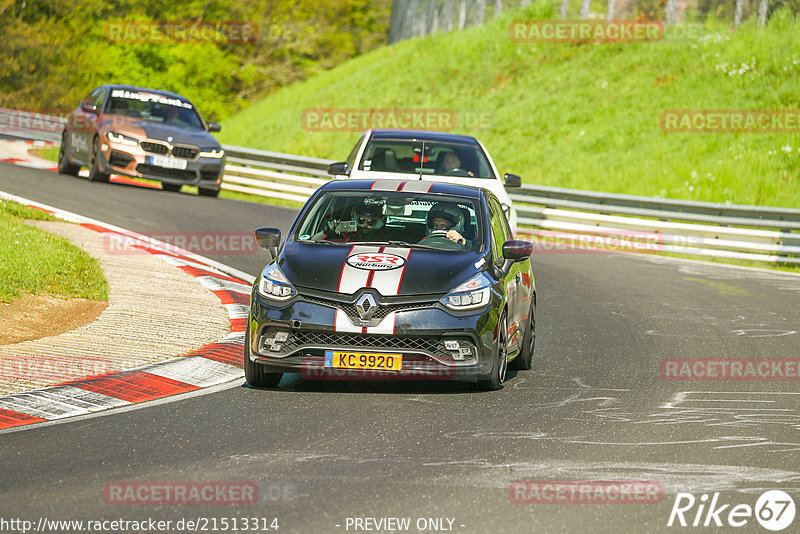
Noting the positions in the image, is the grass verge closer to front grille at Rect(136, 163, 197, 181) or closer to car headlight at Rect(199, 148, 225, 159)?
front grille at Rect(136, 163, 197, 181)

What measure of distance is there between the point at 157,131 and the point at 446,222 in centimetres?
1347

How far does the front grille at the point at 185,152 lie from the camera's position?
70.6ft

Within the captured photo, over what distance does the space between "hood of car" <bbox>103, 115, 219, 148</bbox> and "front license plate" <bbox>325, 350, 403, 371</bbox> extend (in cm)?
1421

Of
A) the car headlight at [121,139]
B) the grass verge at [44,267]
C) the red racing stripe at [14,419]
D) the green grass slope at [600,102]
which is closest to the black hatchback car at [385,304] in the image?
the red racing stripe at [14,419]

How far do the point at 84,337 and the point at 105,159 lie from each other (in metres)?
12.3

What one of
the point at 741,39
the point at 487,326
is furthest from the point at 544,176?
the point at 487,326

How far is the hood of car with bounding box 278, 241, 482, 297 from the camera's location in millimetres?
8180

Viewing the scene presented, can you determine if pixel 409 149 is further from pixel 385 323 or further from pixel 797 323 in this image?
pixel 385 323

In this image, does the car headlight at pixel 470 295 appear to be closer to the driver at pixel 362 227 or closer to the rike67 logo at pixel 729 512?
the driver at pixel 362 227

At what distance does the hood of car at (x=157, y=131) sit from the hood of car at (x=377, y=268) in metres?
13.3

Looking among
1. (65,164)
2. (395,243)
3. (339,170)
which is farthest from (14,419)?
(65,164)

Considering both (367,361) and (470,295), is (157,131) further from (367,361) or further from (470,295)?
(367,361)

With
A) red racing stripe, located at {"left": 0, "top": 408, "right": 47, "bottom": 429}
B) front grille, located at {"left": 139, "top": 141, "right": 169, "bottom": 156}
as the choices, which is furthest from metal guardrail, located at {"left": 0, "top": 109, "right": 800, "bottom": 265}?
red racing stripe, located at {"left": 0, "top": 408, "right": 47, "bottom": 429}

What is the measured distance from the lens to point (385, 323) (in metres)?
8.00
